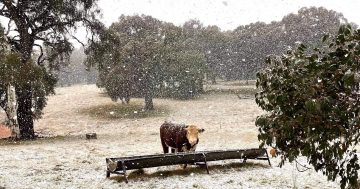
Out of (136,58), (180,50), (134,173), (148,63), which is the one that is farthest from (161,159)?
(180,50)

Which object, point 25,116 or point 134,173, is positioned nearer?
point 134,173

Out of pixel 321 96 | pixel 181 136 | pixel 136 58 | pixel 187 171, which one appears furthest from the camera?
pixel 136 58

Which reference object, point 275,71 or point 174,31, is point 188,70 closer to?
point 174,31

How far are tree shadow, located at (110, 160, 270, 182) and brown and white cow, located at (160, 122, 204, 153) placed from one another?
764 mm

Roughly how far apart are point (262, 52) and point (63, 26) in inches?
1767

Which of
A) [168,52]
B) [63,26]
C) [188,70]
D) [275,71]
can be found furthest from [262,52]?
[275,71]

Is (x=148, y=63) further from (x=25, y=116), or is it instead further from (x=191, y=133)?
(x=191, y=133)

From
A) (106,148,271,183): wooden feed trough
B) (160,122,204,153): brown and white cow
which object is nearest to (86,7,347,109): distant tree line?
(160,122,204,153): brown and white cow

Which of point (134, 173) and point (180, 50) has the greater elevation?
point (180, 50)

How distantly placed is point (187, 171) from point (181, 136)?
1.30m

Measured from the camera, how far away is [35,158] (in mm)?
15938

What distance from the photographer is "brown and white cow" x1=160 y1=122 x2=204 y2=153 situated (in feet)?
42.4

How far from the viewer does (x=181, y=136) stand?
1320 cm

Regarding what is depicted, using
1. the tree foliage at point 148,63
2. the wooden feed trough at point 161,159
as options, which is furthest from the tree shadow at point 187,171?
the tree foliage at point 148,63
